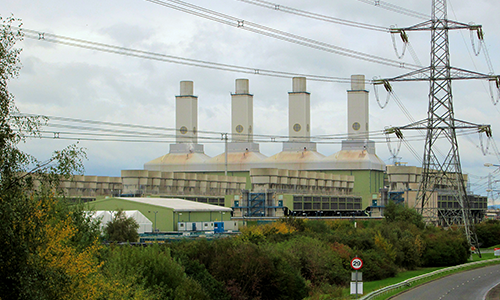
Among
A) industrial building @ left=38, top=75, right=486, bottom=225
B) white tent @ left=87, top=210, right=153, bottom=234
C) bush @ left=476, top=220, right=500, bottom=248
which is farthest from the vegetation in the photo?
industrial building @ left=38, top=75, right=486, bottom=225

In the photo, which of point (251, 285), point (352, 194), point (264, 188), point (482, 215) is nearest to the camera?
point (251, 285)

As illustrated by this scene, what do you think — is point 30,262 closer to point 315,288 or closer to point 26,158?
point 26,158

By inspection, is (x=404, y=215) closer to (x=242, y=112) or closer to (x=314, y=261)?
(x=314, y=261)

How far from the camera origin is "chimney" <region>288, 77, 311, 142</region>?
101 m

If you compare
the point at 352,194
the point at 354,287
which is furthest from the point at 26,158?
the point at 352,194

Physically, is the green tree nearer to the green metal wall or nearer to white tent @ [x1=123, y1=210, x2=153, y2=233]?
white tent @ [x1=123, y1=210, x2=153, y2=233]

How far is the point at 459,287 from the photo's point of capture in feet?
113

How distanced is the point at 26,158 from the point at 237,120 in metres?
90.0

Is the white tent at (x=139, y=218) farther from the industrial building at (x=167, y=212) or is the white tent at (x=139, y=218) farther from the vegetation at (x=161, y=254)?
the vegetation at (x=161, y=254)

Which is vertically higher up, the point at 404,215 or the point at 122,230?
the point at 404,215

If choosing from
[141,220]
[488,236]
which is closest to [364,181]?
[488,236]

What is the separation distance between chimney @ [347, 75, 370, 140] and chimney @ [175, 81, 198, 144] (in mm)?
25472

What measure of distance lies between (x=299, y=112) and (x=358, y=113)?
9.27 metres

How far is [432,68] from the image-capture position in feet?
161
